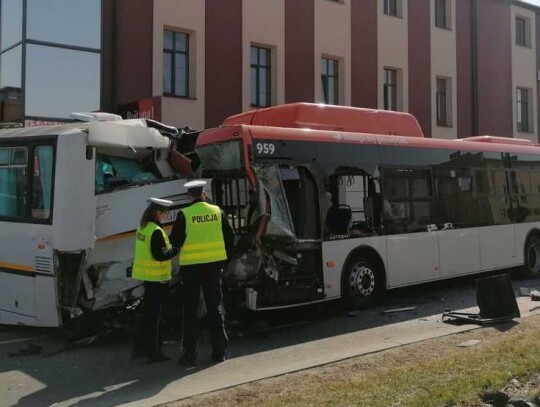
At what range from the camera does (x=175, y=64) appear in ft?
59.8

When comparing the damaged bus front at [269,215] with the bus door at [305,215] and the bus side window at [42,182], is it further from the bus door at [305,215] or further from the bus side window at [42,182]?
the bus side window at [42,182]

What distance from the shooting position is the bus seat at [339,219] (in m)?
9.14

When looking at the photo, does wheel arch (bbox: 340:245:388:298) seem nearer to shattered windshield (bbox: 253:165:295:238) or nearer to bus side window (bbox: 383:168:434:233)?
bus side window (bbox: 383:168:434:233)

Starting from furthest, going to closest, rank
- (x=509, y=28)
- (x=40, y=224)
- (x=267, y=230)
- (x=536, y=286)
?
(x=509, y=28)
(x=536, y=286)
(x=267, y=230)
(x=40, y=224)

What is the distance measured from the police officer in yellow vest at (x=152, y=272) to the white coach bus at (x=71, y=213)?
0.78 metres

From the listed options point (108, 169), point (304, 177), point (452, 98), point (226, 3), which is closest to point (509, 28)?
point (452, 98)

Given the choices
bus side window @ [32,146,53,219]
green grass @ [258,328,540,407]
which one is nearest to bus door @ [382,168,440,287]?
green grass @ [258,328,540,407]

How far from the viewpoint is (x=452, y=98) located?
25891mm

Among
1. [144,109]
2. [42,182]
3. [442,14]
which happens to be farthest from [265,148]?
[442,14]

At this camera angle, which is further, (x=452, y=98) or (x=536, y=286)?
(x=452, y=98)

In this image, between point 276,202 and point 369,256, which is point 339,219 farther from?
point 276,202

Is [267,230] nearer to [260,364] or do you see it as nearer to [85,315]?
[260,364]

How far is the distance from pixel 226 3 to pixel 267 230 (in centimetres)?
1258

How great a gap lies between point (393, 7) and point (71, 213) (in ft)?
65.0
